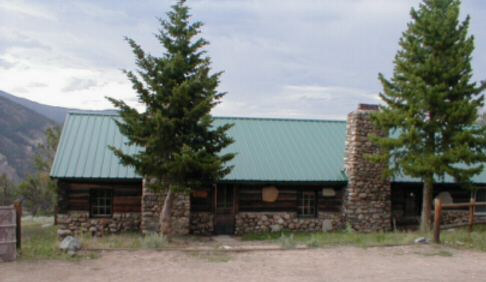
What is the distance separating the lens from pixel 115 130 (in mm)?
19453

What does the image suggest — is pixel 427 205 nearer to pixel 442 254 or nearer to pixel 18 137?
pixel 442 254

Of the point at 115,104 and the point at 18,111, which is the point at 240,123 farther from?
the point at 18,111

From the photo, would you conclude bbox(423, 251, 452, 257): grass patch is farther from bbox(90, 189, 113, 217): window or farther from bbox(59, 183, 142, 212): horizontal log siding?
bbox(90, 189, 113, 217): window

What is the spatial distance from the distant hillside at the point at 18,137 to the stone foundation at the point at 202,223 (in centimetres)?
5421

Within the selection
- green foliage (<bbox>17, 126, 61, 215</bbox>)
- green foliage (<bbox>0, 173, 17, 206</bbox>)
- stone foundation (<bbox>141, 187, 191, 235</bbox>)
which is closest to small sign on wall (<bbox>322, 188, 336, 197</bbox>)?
stone foundation (<bbox>141, 187, 191, 235</bbox>)

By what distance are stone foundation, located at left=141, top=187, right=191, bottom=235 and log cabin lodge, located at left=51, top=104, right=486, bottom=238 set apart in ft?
0.12

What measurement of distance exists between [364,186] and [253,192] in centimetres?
450

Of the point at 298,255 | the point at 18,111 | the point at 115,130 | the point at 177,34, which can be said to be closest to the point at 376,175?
the point at 298,255

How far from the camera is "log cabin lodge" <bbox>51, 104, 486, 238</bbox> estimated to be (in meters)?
16.7

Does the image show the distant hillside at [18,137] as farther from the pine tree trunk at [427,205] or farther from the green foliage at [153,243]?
the pine tree trunk at [427,205]

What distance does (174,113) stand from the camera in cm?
1363

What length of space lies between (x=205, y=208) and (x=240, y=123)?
18.1 ft

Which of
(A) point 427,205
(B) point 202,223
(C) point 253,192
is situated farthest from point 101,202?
(A) point 427,205

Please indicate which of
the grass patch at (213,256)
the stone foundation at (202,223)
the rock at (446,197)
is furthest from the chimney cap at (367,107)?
the grass patch at (213,256)
